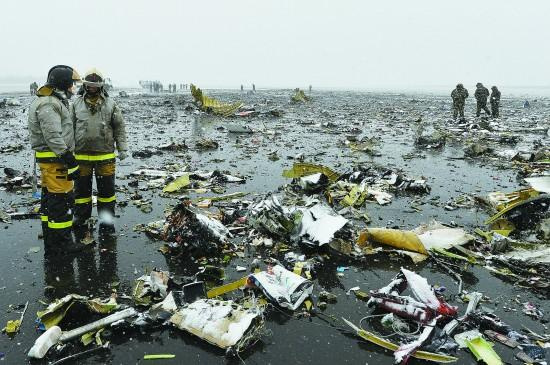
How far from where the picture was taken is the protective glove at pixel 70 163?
4238 mm

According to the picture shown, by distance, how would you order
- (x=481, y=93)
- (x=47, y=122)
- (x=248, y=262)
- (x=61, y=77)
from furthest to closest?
(x=481, y=93), (x=248, y=262), (x=61, y=77), (x=47, y=122)

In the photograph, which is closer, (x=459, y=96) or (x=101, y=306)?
(x=101, y=306)

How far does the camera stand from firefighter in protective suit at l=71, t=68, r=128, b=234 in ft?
16.0

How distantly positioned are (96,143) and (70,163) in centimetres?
73

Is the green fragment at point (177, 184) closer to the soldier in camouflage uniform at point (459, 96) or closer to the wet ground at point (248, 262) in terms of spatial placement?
the wet ground at point (248, 262)

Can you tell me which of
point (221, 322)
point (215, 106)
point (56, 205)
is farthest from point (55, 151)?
point (215, 106)

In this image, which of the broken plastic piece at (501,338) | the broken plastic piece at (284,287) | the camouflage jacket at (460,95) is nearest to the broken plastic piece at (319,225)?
the broken plastic piece at (284,287)

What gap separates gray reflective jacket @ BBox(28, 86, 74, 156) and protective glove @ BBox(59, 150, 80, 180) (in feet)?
0.19

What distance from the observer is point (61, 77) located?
4.27 metres

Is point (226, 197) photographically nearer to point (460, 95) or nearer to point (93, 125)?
point (93, 125)

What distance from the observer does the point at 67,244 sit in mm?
4531

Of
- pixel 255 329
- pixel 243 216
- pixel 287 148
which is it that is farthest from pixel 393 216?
pixel 287 148

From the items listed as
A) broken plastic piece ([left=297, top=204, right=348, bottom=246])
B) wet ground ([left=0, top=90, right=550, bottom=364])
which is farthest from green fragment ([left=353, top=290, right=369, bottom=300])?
broken plastic piece ([left=297, top=204, right=348, bottom=246])

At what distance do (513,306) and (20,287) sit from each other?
16.2ft
